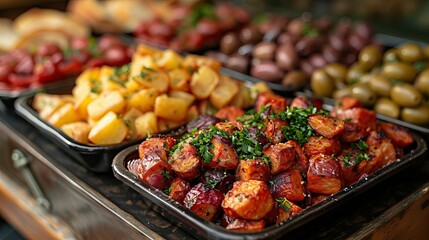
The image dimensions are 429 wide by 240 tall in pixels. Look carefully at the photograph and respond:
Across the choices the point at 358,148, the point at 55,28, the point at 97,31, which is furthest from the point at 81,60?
the point at 358,148

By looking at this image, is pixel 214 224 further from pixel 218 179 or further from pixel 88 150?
pixel 88 150

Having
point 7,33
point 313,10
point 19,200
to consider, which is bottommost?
point 19,200

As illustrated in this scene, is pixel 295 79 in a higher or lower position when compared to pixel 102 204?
higher

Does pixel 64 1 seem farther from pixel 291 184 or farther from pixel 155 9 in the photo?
pixel 291 184

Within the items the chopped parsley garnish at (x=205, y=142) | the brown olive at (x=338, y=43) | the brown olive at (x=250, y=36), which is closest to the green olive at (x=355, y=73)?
the brown olive at (x=338, y=43)

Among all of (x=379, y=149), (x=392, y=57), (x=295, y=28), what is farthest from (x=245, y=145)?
(x=295, y=28)

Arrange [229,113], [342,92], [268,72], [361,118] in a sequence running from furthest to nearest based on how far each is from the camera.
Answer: [268,72], [342,92], [229,113], [361,118]

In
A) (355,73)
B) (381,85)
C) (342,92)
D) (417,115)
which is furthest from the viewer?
(355,73)

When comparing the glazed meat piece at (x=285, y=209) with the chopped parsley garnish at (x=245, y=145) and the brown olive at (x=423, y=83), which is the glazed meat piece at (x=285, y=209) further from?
the brown olive at (x=423, y=83)
